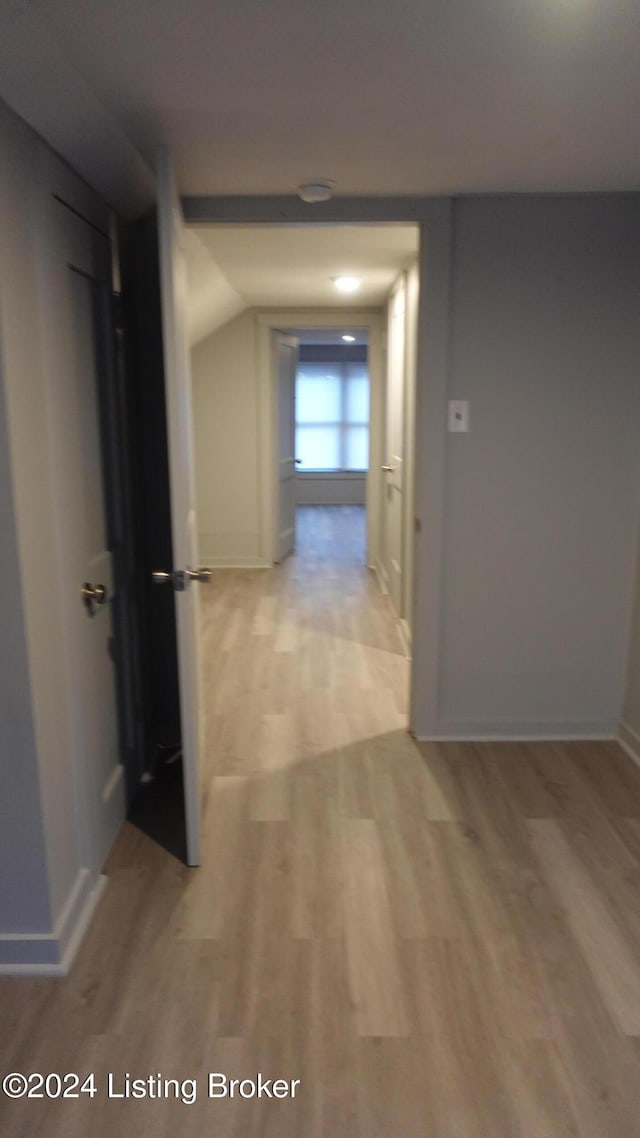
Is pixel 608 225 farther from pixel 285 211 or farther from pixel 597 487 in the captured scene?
pixel 285 211

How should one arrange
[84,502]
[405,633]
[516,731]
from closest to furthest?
[84,502]
[516,731]
[405,633]

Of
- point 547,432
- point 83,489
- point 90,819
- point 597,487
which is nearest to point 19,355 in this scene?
point 83,489

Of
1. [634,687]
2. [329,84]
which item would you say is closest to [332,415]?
[634,687]

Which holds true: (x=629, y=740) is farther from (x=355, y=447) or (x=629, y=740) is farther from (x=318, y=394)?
(x=318, y=394)

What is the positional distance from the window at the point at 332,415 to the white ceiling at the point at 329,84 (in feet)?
25.9

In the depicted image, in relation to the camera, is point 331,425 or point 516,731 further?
point 331,425

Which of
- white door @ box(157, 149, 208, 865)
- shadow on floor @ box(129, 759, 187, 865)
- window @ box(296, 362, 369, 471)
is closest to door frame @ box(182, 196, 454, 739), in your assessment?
white door @ box(157, 149, 208, 865)

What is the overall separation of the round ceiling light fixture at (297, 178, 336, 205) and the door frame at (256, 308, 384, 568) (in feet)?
10.8

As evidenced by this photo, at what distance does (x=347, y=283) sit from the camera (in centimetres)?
461

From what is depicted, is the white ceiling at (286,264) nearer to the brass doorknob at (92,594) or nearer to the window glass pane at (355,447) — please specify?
the brass doorknob at (92,594)

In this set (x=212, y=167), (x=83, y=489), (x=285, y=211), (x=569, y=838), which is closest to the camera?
(x=83, y=489)

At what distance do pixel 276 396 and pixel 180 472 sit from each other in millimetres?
4174

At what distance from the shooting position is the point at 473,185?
2.61 meters

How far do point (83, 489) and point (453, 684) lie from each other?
1.67 m
